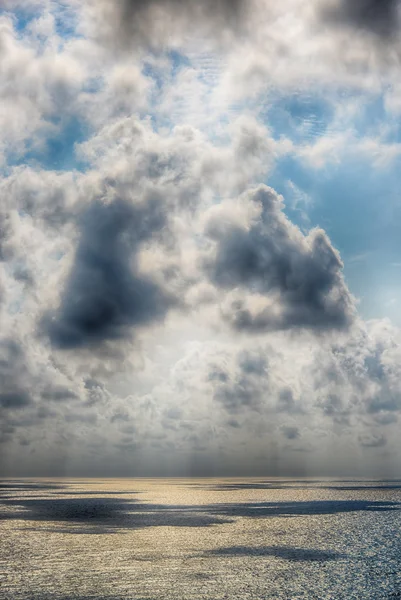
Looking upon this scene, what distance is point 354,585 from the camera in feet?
116

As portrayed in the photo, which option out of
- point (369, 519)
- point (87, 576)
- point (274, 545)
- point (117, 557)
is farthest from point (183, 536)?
point (369, 519)

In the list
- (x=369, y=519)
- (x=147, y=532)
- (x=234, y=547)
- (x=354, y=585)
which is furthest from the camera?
(x=369, y=519)

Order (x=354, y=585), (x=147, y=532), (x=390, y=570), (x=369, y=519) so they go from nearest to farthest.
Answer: (x=354, y=585) < (x=390, y=570) < (x=147, y=532) < (x=369, y=519)

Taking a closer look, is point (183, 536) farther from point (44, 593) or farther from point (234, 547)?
point (44, 593)

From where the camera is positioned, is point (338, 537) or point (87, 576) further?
point (338, 537)

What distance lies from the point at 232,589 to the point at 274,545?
18.7 m

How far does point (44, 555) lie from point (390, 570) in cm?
2647

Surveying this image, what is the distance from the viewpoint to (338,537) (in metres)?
57.4

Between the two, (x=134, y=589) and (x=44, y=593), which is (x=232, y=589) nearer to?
(x=134, y=589)

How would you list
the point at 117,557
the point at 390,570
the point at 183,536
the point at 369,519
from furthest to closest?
the point at 369,519, the point at 183,536, the point at 117,557, the point at 390,570

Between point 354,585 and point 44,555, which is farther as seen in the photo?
point 44,555

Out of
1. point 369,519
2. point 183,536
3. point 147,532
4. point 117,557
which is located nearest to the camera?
point 117,557

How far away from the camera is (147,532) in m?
61.1

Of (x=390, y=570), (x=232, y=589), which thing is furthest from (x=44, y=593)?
(x=390, y=570)
